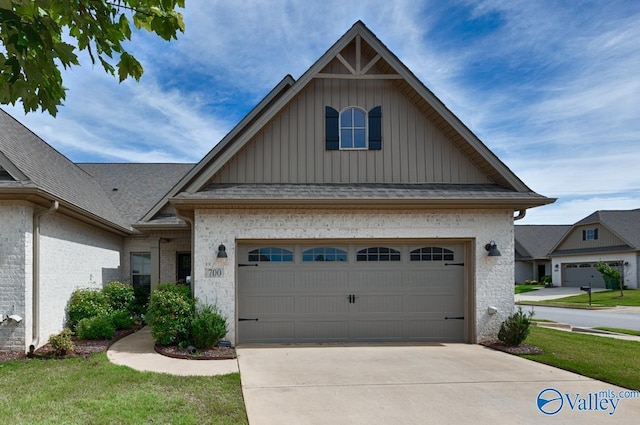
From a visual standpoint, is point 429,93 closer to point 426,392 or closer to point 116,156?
point 426,392

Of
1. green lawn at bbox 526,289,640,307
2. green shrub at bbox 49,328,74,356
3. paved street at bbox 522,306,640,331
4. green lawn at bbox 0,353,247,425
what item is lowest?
green lawn at bbox 526,289,640,307

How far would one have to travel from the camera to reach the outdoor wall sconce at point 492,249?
11.5m

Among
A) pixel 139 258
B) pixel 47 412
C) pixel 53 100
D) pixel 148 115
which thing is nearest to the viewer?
pixel 53 100

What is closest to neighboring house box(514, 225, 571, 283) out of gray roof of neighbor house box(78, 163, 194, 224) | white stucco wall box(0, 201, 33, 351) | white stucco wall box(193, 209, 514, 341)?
gray roof of neighbor house box(78, 163, 194, 224)

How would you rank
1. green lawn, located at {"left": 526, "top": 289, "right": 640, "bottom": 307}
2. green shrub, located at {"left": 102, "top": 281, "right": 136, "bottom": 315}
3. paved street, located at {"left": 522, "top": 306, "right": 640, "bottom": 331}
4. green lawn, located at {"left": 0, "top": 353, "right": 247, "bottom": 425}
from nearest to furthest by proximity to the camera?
green lawn, located at {"left": 0, "top": 353, "right": 247, "bottom": 425} < green shrub, located at {"left": 102, "top": 281, "right": 136, "bottom": 315} < paved street, located at {"left": 522, "top": 306, "right": 640, "bottom": 331} < green lawn, located at {"left": 526, "top": 289, "right": 640, "bottom": 307}

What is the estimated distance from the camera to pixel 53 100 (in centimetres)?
427

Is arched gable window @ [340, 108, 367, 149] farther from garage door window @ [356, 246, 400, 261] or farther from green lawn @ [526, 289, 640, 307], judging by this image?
green lawn @ [526, 289, 640, 307]

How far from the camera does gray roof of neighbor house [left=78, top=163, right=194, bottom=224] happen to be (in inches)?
732

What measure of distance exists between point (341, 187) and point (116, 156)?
21.7 m

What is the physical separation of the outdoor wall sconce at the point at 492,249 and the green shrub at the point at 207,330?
629 cm

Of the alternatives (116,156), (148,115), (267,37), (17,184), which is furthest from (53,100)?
(116,156)

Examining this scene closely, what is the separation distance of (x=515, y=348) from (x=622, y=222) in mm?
32168

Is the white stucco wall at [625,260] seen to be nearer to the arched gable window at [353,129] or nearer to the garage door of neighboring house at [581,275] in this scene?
the garage door of neighboring house at [581,275]

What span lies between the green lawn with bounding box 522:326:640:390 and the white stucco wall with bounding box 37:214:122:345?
34.0 ft
